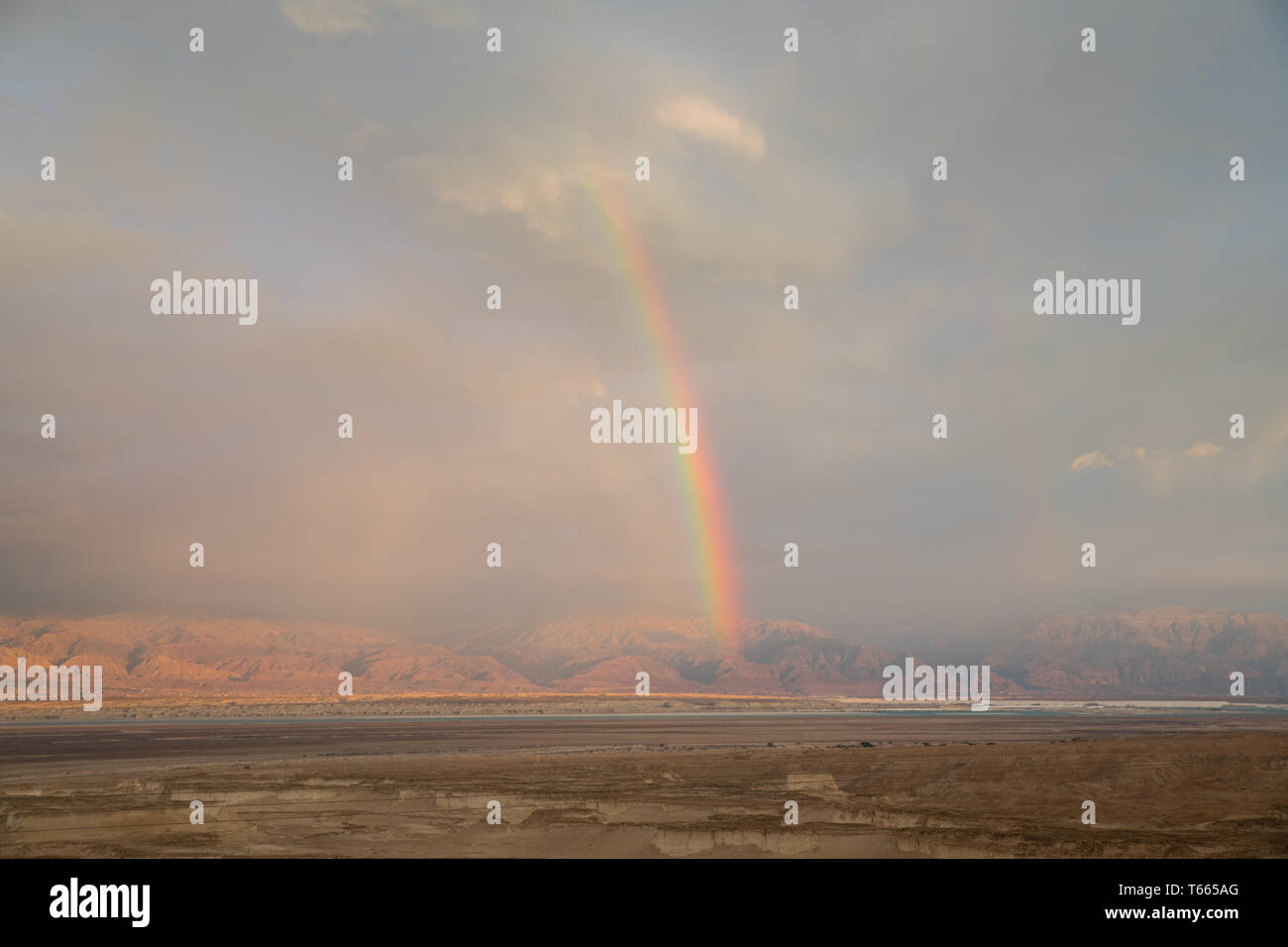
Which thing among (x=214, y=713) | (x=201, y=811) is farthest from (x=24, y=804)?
(x=214, y=713)

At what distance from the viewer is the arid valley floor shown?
31688mm

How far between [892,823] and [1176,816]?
43.9 feet

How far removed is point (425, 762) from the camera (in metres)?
61.3

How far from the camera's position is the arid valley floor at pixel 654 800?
31.7 metres

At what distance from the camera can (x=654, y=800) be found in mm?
41188
